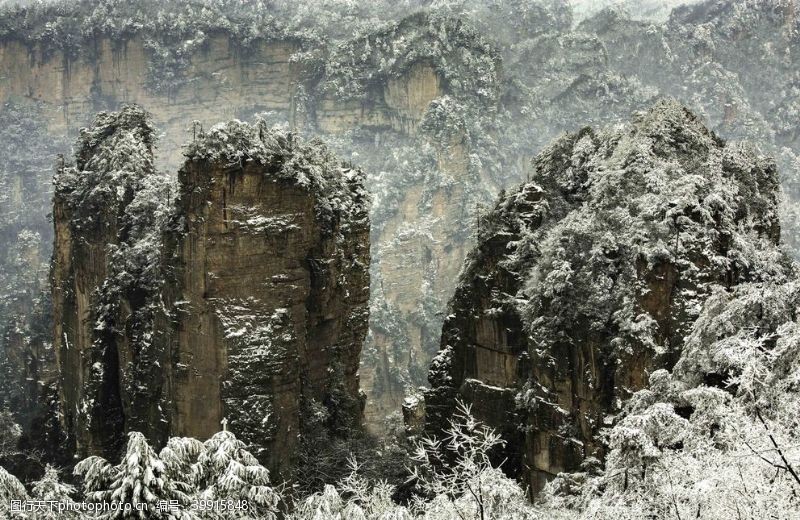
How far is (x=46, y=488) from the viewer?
20578 mm

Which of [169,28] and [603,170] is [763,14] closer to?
[169,28]

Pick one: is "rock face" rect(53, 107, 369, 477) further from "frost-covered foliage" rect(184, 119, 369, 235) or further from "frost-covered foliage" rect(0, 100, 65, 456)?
"frost-covered foliage" rect(0, 100, 65, 456)

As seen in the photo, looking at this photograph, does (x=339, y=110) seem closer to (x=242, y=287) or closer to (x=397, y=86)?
(x=397, y=86)

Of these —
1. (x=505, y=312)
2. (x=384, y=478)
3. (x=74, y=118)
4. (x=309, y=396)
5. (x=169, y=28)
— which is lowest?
(x=384, y=478)

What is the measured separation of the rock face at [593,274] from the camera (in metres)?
29.9

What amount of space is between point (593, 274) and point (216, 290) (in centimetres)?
1208

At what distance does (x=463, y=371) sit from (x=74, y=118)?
261 ft

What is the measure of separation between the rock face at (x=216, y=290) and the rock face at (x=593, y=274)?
5314 millimetres

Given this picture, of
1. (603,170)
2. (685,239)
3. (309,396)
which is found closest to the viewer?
(685,239)

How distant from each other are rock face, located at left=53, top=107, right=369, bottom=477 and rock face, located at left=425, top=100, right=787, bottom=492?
531cm

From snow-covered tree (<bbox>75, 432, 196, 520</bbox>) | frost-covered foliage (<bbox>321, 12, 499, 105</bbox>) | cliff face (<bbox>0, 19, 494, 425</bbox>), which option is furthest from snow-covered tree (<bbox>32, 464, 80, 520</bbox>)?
frost-covered foliage (<bbox>321, 12, 499, 105</bbox>)

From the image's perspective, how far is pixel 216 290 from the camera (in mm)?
36031

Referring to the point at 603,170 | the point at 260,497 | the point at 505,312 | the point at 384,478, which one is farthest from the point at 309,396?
the point at 260,497

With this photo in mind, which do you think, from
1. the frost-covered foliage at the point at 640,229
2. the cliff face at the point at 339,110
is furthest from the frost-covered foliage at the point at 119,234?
the cliff face at the point at 339,110
